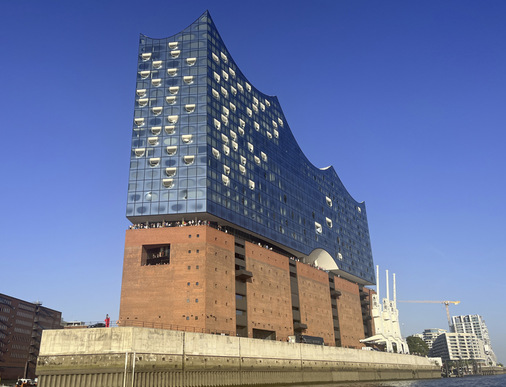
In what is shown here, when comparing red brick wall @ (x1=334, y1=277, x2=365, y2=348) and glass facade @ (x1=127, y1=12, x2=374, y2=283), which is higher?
glass facade @ (x1=127, y1=12, x2=374, y2=283)

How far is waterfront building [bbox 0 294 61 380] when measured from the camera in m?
123

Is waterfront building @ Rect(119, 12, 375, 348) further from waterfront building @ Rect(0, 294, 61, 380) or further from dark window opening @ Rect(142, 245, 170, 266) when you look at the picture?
waterfront building @ Rect(0, 294, 61, 380)

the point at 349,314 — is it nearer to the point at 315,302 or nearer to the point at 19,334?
the point at 315,302

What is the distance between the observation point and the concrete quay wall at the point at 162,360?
158 feet

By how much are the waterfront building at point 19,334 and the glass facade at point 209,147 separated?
7483 centimetres

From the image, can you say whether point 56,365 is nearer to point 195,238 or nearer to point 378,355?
point 195,238

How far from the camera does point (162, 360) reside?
52.8 m

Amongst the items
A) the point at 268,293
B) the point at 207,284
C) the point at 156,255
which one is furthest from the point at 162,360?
the point at 268,293

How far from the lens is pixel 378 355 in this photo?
113 meters

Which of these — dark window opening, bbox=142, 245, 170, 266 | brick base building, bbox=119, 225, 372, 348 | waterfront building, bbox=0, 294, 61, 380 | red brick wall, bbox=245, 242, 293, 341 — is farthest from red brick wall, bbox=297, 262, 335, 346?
waterfront building, bbox=0, 294, 61, 380

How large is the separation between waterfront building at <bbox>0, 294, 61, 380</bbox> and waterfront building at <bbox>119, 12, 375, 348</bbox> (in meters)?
74.2

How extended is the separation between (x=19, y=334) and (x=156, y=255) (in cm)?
7991

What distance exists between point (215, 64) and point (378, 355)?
79.7 meters

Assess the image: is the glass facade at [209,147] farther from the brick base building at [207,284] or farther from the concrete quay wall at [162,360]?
the concrete quay wall at [162,360]
